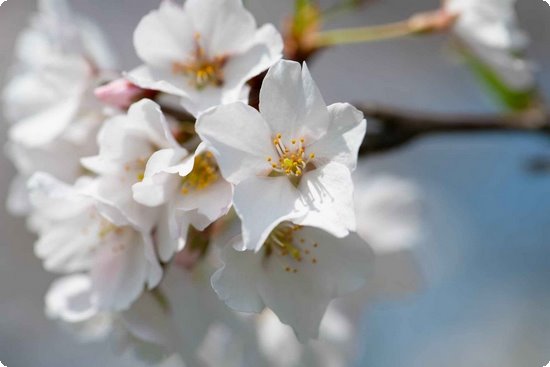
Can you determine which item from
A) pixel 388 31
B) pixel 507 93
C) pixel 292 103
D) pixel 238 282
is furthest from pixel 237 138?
pixel 507 93

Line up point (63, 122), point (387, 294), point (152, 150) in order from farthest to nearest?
point (387, 294) → point (63, 122) → point (152, 150)

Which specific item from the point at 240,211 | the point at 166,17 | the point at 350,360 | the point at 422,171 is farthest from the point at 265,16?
the point at 240,211

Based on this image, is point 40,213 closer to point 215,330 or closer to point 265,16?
point 215,330

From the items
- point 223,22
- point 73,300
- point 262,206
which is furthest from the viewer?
point 73,300

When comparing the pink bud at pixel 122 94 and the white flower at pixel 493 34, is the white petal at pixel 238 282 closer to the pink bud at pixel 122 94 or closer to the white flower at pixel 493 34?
the pink bud at pixel 122 94

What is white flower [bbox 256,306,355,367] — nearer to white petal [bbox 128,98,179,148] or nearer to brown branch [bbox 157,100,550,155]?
brown branch [bbox 157,100,550,155]

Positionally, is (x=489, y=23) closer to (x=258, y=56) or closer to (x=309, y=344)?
(x=258, y=56)

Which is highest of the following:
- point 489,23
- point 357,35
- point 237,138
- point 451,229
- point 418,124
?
point 237,138
